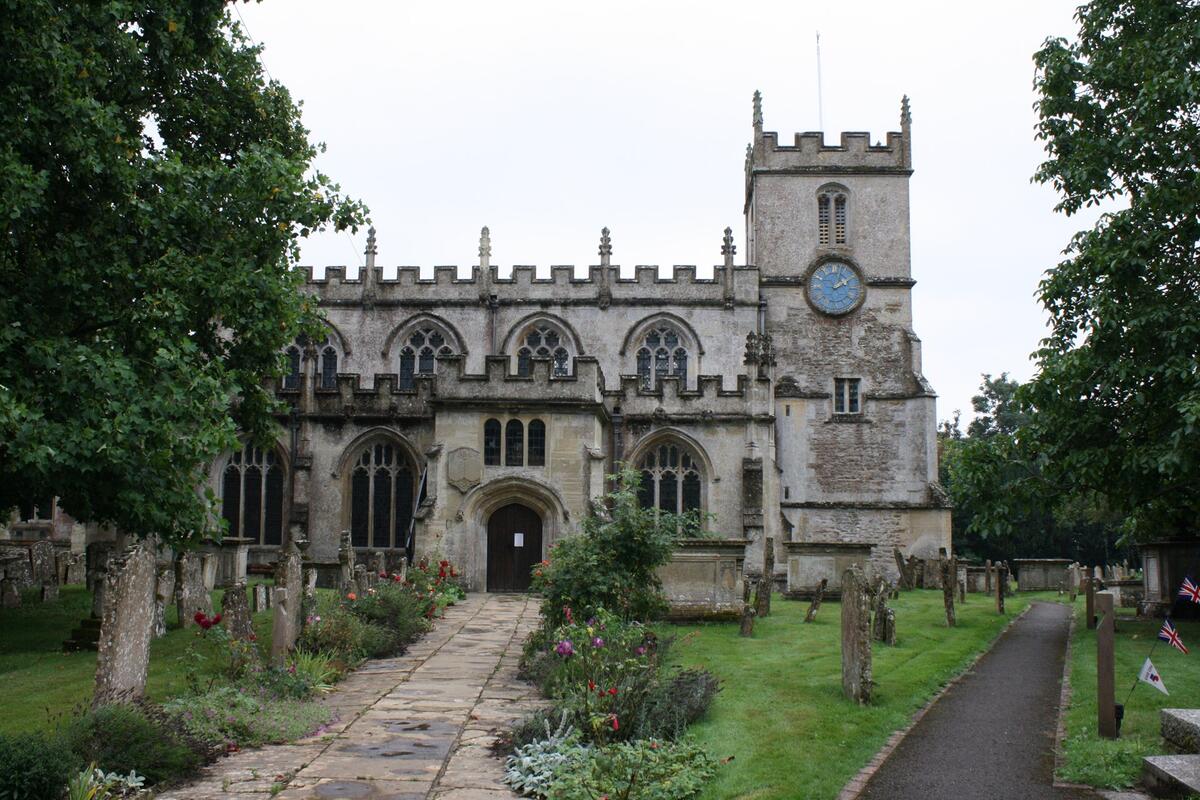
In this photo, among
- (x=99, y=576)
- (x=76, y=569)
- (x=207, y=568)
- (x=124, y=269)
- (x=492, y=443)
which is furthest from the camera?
(x=492, y=443)

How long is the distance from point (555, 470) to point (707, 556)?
7761mm

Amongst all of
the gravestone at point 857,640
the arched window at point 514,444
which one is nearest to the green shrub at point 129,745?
the gravestone at point 857,640

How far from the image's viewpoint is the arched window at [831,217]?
3691 centimetres

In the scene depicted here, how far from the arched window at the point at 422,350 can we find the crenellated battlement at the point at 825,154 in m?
12.1

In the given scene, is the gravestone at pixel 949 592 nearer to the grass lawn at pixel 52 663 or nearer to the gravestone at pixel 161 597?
the grass lawn at pixel 52 663

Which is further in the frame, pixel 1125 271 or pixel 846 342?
pixel 846 342

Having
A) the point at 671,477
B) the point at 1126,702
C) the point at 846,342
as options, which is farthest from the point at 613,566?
the point at 846,342

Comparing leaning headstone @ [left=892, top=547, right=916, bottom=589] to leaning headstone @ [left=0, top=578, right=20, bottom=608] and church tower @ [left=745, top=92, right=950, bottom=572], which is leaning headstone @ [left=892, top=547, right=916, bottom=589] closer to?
church tower @ [left=745, top=92, right=950, bottom=572]

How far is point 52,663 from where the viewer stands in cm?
1502

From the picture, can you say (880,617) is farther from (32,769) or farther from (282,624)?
(32,769)

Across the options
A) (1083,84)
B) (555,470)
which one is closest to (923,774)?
(1083,84)

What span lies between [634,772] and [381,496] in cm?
2275

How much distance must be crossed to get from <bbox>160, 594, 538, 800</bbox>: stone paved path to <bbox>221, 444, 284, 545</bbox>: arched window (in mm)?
15931

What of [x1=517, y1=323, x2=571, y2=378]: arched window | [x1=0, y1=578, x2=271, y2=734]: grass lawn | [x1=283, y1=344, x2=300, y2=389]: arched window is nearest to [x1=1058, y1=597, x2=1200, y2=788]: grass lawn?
[x1=0, y1=578, x2=271, y2=734]: grass lawn
